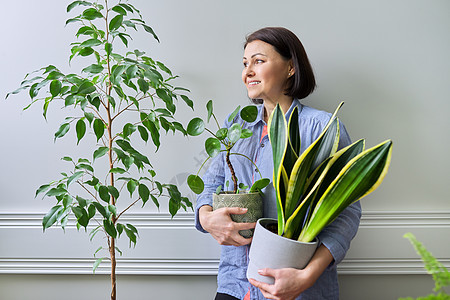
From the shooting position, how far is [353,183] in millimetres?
896

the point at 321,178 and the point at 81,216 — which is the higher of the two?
the point at 321,178

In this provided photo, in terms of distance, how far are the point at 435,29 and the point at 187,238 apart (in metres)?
1.30

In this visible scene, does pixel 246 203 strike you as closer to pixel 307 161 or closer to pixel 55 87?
pixel 307 161

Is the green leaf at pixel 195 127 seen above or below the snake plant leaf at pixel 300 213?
above

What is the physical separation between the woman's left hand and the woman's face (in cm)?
61

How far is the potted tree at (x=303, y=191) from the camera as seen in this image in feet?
3.03

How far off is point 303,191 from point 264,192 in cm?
23

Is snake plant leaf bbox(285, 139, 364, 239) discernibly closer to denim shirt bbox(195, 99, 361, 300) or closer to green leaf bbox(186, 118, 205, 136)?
denim shirt bbox(195, 99, 361, 300)

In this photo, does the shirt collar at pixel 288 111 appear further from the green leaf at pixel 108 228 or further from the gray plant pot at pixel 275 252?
the green leaf at pixel 108 228

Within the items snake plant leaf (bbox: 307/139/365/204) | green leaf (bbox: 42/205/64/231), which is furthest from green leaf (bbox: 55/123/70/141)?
snake plant leaf (bbox: 307/139/365/204)

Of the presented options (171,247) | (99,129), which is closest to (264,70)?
(99,129)

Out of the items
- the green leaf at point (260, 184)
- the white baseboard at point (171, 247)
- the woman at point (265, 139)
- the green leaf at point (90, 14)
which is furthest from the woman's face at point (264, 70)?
the white baseboard at point (171, 247)

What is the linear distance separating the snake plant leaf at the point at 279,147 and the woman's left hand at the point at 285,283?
104 mm

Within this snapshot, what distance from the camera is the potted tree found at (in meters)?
0.92
